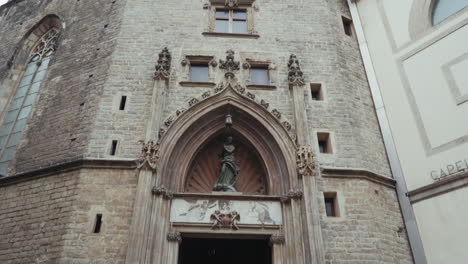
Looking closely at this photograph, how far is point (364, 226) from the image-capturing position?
794 centimetres

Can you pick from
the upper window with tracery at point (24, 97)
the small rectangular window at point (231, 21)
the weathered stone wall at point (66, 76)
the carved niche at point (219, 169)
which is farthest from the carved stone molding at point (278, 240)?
the upper window with tracery at point (24, 97)

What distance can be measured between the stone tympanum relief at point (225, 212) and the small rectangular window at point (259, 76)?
11.7ft

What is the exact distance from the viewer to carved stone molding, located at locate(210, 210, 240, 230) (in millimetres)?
8023

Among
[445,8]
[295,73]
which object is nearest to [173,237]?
[295,73]

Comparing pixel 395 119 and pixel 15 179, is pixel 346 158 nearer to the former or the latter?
pixel 395 119

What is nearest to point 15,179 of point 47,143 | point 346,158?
point 47,143

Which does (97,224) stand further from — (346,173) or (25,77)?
(25,77)

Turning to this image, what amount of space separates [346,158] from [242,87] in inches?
130

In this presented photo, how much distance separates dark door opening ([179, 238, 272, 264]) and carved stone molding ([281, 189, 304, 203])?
219cm

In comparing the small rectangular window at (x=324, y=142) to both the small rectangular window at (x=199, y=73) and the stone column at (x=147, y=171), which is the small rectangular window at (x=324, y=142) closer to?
the small rectangular window at (x=199, y=73)

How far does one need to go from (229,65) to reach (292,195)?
4048mm

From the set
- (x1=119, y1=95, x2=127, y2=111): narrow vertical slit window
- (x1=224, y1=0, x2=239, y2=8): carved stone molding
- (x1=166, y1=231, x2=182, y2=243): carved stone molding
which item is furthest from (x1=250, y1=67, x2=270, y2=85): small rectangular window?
(x1=166, y1=231, x2=182, y2=243): carved stone molding

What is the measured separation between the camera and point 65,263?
7.16 meters

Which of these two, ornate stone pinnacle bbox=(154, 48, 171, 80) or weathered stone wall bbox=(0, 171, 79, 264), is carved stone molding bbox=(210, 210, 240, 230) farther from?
ornate stone pinnacle bbox=(154, 48, 171, 80)
